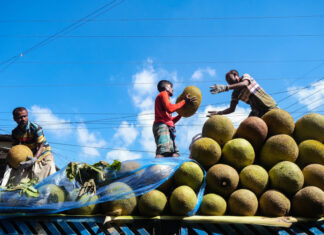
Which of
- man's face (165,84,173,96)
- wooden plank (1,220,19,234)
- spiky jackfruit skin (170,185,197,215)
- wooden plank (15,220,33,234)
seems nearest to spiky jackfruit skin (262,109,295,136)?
spiky jackfruit skin (170,185,197,215)

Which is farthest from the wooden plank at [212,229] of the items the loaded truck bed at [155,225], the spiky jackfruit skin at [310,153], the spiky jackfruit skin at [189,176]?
the spiky jackfruit skin at [310,153]

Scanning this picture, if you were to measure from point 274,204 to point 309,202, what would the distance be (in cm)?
42

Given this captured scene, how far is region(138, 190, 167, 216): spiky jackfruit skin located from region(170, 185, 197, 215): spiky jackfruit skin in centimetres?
13

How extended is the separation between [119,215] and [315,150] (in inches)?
110

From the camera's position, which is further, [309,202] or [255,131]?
[255,131]

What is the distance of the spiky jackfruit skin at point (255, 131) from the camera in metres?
4.24

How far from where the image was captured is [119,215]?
350cm

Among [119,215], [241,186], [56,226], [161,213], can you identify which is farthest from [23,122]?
[241,186]

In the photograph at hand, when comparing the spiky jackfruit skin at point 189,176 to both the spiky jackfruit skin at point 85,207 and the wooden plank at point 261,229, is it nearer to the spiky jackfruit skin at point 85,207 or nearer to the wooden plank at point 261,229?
the wooden plank at point 261,229

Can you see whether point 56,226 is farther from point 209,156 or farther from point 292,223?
point 292,223

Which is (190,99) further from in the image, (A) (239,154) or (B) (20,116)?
(B) (20,116)

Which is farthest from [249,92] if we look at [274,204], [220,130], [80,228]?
[80,228]

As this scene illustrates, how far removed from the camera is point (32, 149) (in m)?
5.27

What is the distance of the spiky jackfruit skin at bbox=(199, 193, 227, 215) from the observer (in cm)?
363
